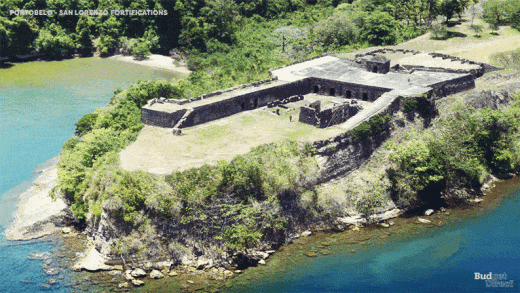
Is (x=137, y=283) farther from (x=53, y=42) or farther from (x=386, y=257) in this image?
(x=53, y=42)

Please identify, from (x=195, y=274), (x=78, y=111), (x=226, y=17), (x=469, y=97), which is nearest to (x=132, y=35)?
(x=226, y=17)

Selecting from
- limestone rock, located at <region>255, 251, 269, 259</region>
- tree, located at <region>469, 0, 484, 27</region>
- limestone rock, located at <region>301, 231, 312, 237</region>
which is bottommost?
limestone rock, located at <region>255, 251, 269, 259</region>

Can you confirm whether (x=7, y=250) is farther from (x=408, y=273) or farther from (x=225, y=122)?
(x=408, y=273)

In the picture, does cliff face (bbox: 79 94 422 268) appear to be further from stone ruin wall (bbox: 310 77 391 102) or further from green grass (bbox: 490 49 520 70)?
green grass (bbox: 490 49 520 70)

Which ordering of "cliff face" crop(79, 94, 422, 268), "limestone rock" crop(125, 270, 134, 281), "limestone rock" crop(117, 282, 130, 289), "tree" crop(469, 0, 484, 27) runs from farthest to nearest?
"tree" crop(469, 0, 484, 27) < "cliff face" crop(79, 94, 422, 268) < "limestone rock" crop(125, 270, 134, 281) < "limestone rock" crop(117, 282, 130, 289)

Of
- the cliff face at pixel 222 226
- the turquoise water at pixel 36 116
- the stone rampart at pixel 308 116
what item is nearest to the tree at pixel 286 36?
the turquoise water at pixel 36 116

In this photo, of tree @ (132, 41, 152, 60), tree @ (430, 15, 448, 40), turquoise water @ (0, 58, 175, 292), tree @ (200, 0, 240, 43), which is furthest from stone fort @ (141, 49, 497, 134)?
tree @ (132, 41, 152, 60)
